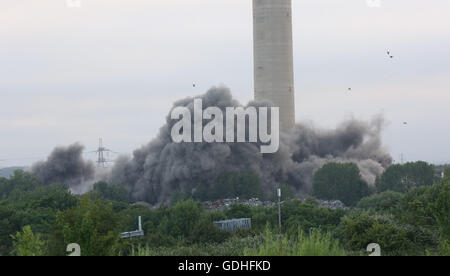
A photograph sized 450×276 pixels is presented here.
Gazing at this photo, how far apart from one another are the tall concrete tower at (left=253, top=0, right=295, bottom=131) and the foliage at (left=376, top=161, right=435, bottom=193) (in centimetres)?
1555

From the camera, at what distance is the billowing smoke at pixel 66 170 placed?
305 feet

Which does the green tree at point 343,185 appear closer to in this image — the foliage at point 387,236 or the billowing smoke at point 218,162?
the billowing smoke at point 218,162

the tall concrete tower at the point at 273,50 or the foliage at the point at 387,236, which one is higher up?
the tall concrete tower at the point at 273,50

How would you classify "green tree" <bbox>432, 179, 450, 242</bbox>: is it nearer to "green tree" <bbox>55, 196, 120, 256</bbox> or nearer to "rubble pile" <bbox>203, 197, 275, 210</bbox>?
"green tree" <bbox>55, 196, 120, 256</bbox>

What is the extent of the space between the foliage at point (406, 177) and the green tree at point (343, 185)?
2.17 m

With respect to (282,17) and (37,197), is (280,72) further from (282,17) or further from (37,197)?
(37,197)

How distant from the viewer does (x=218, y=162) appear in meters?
85.7

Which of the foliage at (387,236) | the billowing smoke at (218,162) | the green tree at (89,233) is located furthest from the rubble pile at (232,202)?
the green tree at (89,233)

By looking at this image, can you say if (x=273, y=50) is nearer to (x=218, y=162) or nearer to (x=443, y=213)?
(x=218, y=162)

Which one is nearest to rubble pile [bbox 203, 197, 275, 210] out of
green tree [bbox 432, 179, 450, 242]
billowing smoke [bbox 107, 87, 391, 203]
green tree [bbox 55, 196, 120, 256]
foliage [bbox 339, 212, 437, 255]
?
billowing smoke [bbox 107, 87, 391, 203]

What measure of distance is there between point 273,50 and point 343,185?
19.0 metres

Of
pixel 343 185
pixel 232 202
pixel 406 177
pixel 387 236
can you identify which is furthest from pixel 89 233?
pixel 406 177

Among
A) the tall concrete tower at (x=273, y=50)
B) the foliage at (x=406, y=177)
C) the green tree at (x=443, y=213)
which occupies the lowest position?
the foliage at (x=406, y=177)
